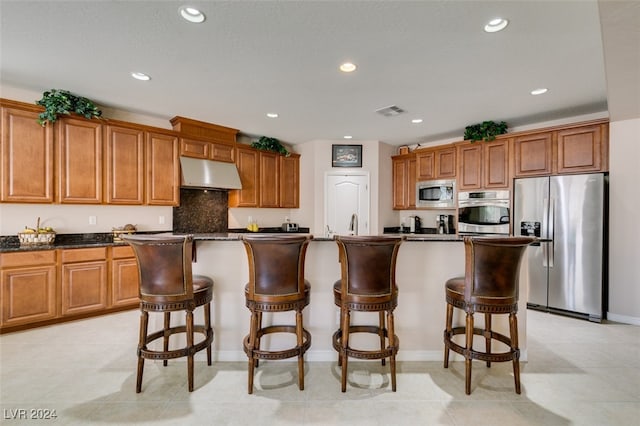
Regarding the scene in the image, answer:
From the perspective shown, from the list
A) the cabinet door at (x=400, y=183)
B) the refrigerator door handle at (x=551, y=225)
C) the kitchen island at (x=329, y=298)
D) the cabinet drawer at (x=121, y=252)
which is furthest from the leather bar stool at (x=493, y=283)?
the cabinet drawer at (x=121, y=252)

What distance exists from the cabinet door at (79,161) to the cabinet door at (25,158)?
0.32 feet

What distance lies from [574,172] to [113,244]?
574 cm

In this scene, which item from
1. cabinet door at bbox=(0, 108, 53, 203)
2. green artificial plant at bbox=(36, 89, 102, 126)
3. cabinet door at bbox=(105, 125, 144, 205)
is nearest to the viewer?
cabinet door at bbox=(0, 108, 53, 203)

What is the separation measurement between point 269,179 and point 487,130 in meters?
3.58

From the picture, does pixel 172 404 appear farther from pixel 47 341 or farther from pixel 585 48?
pixel 585 48

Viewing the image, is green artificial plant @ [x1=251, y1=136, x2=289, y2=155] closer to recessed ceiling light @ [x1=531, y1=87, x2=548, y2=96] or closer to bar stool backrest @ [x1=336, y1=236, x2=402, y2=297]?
bar stool backrest @ [x1=336, y1=236, x2=402, y2=297]

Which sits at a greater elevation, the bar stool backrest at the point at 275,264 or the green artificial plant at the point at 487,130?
the green artificial plant at the point at 487,130

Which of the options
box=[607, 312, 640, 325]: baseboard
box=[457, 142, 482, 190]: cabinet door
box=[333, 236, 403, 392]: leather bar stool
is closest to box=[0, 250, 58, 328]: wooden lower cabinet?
box=[333, 236, 403, 392]: leather bar stool

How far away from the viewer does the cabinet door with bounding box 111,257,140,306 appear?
139 inches

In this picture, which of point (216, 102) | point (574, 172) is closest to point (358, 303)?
point (216, 102)

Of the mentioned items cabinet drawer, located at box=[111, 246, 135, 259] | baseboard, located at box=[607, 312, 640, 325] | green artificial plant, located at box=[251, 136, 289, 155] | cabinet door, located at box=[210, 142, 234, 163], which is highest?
green artificial plant, located at box=[251, 136, 289, 155]

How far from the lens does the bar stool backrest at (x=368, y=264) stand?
1949 mm

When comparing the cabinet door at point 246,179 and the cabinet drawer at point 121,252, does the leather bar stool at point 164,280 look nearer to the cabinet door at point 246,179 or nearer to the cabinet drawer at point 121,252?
the cabinet drawer at point 121,252

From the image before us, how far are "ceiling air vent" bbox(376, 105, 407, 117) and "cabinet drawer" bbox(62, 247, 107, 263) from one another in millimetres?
3829
